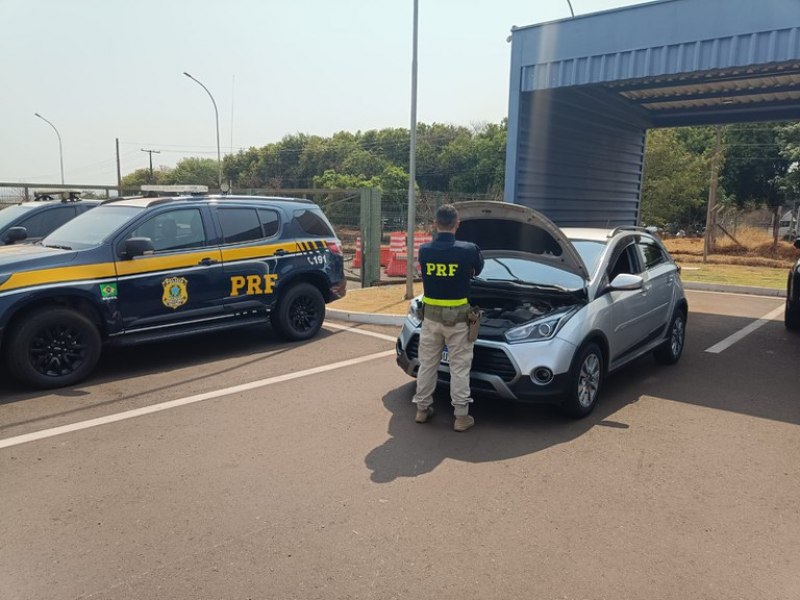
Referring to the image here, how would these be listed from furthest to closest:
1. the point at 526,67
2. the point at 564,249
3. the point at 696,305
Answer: the point at 696,305
the point at 526,67
the point at 564,249

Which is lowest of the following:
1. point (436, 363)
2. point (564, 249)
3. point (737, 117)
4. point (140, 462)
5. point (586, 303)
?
point (140, 462)

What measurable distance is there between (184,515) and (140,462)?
3.07ft

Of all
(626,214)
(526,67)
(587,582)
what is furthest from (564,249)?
(626,214)

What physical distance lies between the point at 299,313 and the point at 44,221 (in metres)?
5.21

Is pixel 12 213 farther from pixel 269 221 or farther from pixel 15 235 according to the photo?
pixel 269 221

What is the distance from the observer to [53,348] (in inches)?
238

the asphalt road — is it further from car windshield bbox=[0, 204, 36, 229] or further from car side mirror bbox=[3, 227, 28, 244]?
car windshield bbox=[0, 204, 36, 229]

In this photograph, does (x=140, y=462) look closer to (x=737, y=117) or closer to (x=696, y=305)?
(x=696, y=305)

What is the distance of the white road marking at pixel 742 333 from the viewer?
8.12 m

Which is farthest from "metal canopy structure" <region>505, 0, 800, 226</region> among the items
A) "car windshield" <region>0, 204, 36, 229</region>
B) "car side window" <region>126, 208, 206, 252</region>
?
"car windshield" <region>0, 204, 36, 229</region>

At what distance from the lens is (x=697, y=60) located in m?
8.86

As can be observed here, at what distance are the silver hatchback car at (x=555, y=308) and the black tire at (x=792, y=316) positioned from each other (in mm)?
3360

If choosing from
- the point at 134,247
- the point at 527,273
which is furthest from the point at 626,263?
the point at 134,247

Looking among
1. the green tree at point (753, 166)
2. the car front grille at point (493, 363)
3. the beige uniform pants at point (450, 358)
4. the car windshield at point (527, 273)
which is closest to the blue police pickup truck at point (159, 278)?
the car windshield at point (527, 273)
